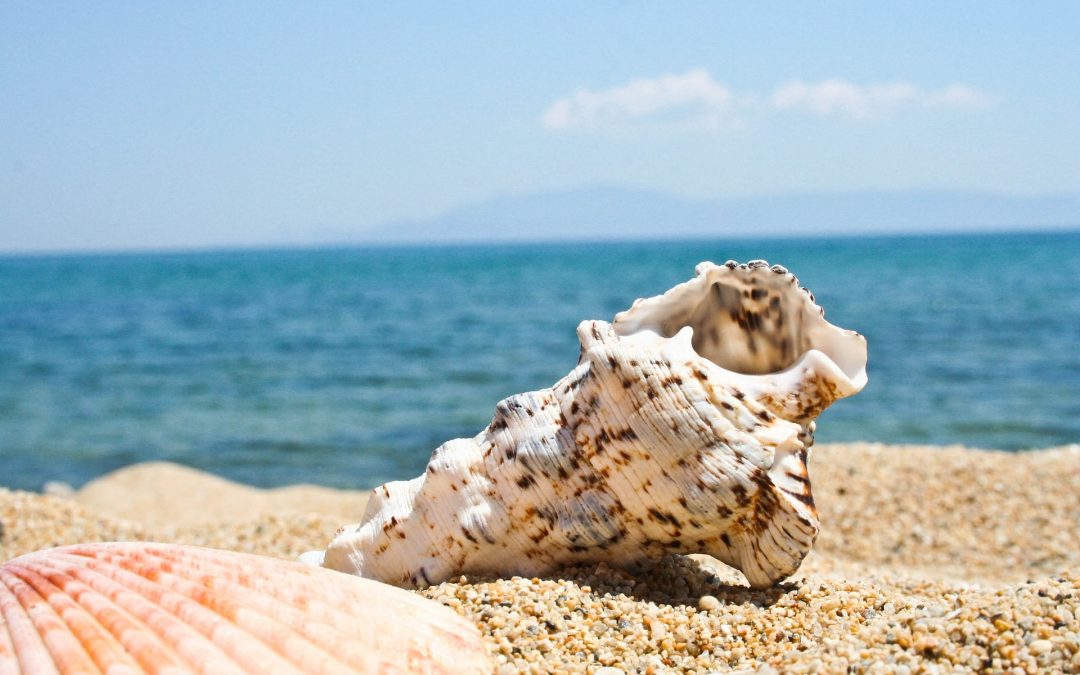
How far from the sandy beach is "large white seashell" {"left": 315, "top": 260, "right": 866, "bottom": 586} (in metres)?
0.15

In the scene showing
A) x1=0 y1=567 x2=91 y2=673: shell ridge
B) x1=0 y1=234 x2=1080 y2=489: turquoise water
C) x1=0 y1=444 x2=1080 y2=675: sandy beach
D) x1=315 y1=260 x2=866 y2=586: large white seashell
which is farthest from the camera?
x1=0 y1=234 x2=1080 y2=489: turquoise water

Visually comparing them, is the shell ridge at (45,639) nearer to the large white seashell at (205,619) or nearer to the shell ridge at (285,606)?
the large white seashell at (205,619)

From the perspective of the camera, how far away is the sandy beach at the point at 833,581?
2584 millimetres

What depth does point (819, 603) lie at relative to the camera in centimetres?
327

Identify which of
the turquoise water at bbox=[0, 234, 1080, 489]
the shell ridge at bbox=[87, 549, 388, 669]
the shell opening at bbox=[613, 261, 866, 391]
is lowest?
the turquoise water at bbox=[0, 234, 1080, 489]

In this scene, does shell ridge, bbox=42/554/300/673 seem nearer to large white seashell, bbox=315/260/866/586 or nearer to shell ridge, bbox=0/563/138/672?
shell ridge, bbox=0/563/138/672

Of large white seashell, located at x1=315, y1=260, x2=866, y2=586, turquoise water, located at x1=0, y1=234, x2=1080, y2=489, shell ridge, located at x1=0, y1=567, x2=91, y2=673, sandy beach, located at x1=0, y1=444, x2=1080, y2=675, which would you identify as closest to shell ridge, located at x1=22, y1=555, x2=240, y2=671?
shell ridge, located at x1=0, y1=567, x2=91, y2=673

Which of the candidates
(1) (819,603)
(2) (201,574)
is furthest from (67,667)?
(1) (819,603)

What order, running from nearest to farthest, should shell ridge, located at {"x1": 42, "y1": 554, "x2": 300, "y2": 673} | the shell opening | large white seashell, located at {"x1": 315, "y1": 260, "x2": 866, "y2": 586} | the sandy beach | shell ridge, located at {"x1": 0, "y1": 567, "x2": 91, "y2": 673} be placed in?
shell ridge, located at {"x1": 0, "y1": 567, "x2": 91, "y2": 673} < shell ridge, located at {"x1": 42, "y1": 554, "x2": 300, "y2": 673} < the sandy beach < large white seashell, located at {"x1": 315, "y1": 260, "x2": 866, "y2": 586} < the shell opening

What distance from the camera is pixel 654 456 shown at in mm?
3299

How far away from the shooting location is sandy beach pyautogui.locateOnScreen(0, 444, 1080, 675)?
8.48 ft

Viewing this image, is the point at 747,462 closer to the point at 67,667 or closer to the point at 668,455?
the point at 668,455

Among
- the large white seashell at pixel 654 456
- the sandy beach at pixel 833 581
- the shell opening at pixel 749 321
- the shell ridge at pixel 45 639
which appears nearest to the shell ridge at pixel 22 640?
the shell ridge at pixel 45 639

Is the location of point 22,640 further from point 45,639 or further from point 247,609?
point 247,609
